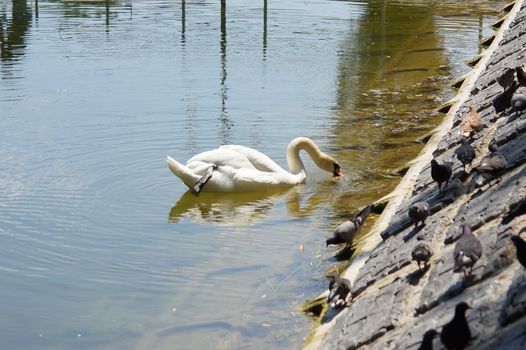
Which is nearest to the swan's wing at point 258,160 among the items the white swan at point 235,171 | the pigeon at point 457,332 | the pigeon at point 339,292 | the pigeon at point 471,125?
the white swan at point 235,171

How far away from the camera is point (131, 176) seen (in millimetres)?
15898

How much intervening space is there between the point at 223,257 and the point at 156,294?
1.36 m

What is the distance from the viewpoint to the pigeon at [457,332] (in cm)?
699

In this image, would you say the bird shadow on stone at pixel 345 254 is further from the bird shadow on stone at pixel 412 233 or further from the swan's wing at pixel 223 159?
the swan's wing at pixel 223 159

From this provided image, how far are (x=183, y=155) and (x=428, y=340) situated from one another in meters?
10.5

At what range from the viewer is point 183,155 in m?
17.2

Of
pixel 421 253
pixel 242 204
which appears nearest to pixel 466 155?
pixel 421 253

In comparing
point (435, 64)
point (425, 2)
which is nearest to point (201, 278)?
point (435, 64)

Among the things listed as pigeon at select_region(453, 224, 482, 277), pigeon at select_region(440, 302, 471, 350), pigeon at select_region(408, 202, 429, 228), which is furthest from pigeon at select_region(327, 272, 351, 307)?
pigeon at select_region(440, 302, 471, 350)

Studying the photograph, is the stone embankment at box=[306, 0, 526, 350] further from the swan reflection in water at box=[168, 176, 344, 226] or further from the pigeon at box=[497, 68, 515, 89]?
the swan reflection in water at box=[168, 176, 344, 226]

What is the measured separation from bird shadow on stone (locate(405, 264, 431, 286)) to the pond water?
3.67ft

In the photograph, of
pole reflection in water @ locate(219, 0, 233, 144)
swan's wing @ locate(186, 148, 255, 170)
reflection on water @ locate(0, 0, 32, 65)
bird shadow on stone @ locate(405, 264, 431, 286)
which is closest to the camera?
bird shadow on stone @ locate(405, 264, 431, 286)

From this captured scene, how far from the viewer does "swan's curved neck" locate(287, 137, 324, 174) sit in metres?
16.1

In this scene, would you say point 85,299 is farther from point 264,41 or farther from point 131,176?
point 264,41
